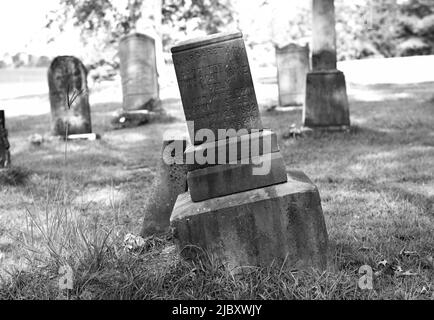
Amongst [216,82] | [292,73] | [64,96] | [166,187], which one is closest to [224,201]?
[216,82]

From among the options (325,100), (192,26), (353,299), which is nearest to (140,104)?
(325,100)

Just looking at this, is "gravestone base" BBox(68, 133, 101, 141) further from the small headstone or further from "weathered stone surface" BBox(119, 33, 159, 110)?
"weathered stone surface" BBox(119, 33, 159, 110)

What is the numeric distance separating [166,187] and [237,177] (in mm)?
1038

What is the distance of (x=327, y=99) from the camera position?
9.00 meters

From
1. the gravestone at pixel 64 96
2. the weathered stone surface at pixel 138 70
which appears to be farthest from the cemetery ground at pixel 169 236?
the weathered stone surface at pixel 138 70

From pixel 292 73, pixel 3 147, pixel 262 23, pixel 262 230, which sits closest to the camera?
pixel 262 230

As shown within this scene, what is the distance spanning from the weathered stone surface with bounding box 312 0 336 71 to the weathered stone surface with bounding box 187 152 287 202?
6.01 meters

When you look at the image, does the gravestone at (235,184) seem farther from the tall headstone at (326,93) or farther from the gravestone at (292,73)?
the gravestone at (292,73)

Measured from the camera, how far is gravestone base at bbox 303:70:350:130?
895 cm

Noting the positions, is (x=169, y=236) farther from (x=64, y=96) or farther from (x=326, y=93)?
(x=64, y=96)

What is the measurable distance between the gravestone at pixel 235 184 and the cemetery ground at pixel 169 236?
147mm

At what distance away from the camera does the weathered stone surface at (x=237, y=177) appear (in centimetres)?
360

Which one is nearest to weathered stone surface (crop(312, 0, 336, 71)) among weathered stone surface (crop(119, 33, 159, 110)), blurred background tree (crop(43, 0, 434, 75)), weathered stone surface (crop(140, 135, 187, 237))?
weathered stone surface (crop(119, 33, 159, 110))

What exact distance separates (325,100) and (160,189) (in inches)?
206
